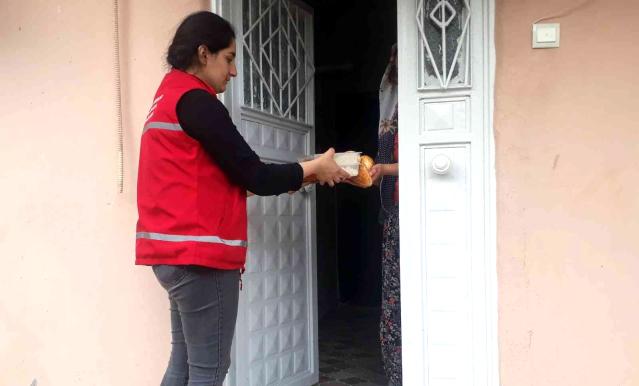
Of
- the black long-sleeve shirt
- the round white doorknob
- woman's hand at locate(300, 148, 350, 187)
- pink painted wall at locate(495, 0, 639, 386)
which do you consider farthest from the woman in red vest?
pink painted wall at locate(495, 0, 639, 386)

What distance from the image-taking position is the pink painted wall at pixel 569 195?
205cm

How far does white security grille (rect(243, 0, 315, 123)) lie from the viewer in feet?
8.80

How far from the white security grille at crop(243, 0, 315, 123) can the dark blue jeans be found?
1.14m

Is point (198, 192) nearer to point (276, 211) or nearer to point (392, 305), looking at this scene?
point (276, 211)

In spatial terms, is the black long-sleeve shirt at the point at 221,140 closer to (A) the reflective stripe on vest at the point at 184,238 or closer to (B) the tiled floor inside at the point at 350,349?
(A) the reflective stripe on vest at the point at 184,238

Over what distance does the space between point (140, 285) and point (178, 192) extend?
1.06 meters

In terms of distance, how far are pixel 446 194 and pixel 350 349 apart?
83.6 inches

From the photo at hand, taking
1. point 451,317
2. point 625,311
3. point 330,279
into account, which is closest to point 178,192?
point 451,317

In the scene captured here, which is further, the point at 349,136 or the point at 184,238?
the point at 349,136

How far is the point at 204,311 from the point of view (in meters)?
1.72

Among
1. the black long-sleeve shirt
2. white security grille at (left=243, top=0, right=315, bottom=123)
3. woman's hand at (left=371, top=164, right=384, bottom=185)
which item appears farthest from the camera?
white security grille at (left=243, top=0, right=315, bottom=123)

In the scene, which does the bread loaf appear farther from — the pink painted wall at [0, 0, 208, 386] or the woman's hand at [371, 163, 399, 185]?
the pink painted wall at [0, 0, 208, 386]

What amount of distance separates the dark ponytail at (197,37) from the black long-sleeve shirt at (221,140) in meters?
0.16

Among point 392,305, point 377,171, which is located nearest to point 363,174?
point 377,171
